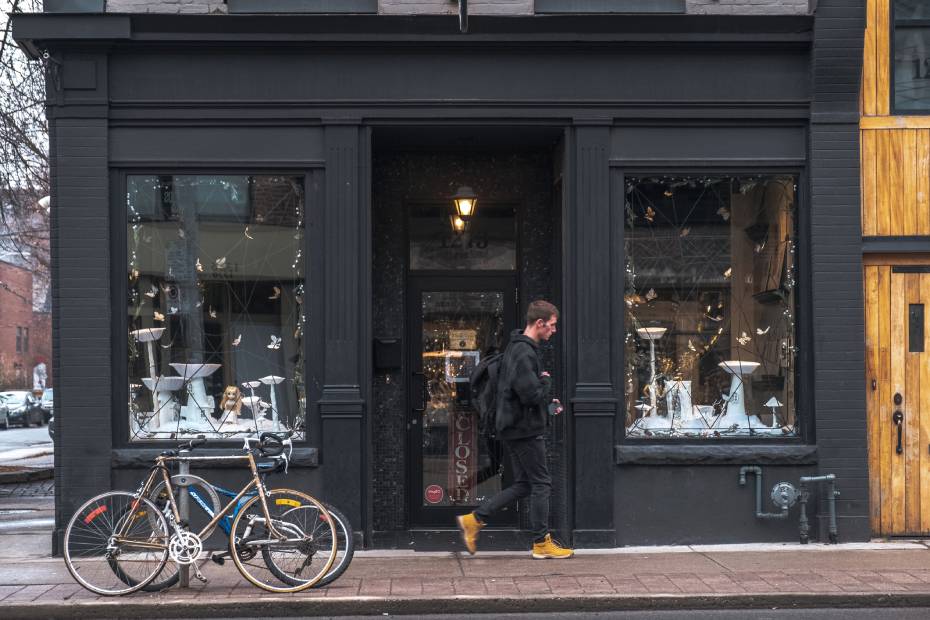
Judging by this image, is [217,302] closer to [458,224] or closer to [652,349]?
[458,224]

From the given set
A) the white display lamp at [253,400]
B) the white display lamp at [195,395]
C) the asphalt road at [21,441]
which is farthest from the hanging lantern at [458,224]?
the asphalt road at [21,441]

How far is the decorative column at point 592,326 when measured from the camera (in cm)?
905

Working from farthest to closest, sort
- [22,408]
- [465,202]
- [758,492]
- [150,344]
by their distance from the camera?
1. [22,408]
2. [465,202]
3. [150,344]
4. [758,492]

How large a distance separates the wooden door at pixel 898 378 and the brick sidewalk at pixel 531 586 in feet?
3.15

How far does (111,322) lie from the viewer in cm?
907

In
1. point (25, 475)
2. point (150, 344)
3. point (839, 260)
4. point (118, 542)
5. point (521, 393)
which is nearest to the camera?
point (118, 542)

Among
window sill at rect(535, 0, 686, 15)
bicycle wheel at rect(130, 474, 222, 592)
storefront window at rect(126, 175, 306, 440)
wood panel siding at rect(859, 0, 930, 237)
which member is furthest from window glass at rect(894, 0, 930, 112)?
bicycle wheel at rect(130, 474, 222, 592)

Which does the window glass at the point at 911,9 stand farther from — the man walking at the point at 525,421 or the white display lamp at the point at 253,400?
the white display lamp at the point at 253,400

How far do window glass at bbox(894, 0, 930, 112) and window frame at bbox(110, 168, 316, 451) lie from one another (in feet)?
17.0

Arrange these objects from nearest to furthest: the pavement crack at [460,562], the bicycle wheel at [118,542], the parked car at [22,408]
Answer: the bicycle wheel at [118,542], the pavement crack at [460,562], the parked car at [22,408]

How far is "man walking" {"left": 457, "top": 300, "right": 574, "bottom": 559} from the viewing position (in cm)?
812

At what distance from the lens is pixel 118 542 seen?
721cm

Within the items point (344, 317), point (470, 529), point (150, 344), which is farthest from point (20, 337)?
point (470, 529)

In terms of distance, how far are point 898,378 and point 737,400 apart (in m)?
1.39
